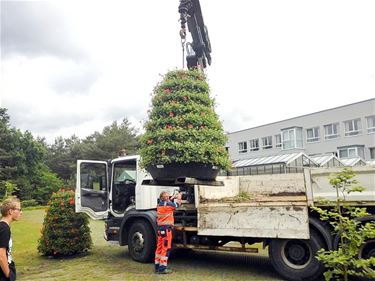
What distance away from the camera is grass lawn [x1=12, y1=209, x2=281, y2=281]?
7.14 m

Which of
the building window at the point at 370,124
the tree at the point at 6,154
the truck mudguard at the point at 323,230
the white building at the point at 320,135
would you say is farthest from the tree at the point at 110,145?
the truck mudguard at the point at 323,230

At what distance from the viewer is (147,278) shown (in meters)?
7.00

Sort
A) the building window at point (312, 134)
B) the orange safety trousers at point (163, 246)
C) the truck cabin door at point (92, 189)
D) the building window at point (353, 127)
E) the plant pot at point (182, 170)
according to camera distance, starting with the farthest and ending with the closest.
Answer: the building window at point (312, 134) < the building window at point (353, 127) < the truck cabin door at point (92, 189) < the orange safety trousers at point (163, 246) < the plant pot at point (182, 170)

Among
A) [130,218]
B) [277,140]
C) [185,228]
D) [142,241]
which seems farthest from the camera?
[277,140]

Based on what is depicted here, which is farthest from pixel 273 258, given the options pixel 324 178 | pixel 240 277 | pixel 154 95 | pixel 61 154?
pixel 61 154

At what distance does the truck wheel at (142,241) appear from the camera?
27.2ft

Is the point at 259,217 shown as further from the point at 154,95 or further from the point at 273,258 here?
the point at 154,95

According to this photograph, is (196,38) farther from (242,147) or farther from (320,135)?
(242,147)

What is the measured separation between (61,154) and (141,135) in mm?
49387

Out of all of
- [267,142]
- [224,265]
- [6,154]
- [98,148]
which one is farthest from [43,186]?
[224,265]

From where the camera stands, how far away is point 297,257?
6.49m

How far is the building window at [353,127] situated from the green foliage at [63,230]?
108ft

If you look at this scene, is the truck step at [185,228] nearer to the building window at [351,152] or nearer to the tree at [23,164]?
the tree at [23,164]

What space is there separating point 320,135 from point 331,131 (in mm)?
1246
